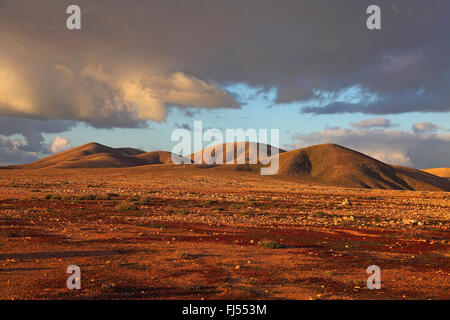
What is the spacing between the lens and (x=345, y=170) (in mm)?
148125

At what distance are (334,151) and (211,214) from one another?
15439 cm

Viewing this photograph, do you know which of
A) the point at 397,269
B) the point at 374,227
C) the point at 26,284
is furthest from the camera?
A: the point at 374,227

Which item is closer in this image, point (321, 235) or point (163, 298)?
point (163, 298)

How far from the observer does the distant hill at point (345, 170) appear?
462ft

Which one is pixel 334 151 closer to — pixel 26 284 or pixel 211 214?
pixel 211 214

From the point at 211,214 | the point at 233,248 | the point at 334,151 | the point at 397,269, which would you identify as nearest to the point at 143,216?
the point at 211,214

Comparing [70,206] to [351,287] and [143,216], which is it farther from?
[351,287]

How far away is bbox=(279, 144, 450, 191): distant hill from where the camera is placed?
141 metres

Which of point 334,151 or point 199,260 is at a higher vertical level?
point 334,151

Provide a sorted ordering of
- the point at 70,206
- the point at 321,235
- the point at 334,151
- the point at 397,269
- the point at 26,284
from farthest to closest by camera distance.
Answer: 1. the point at 334,151
2. the point at 70,206
3. the point at 321,235
4. the point at 397,269
5. the point at 26,284

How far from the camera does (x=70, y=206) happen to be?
30344 mm
